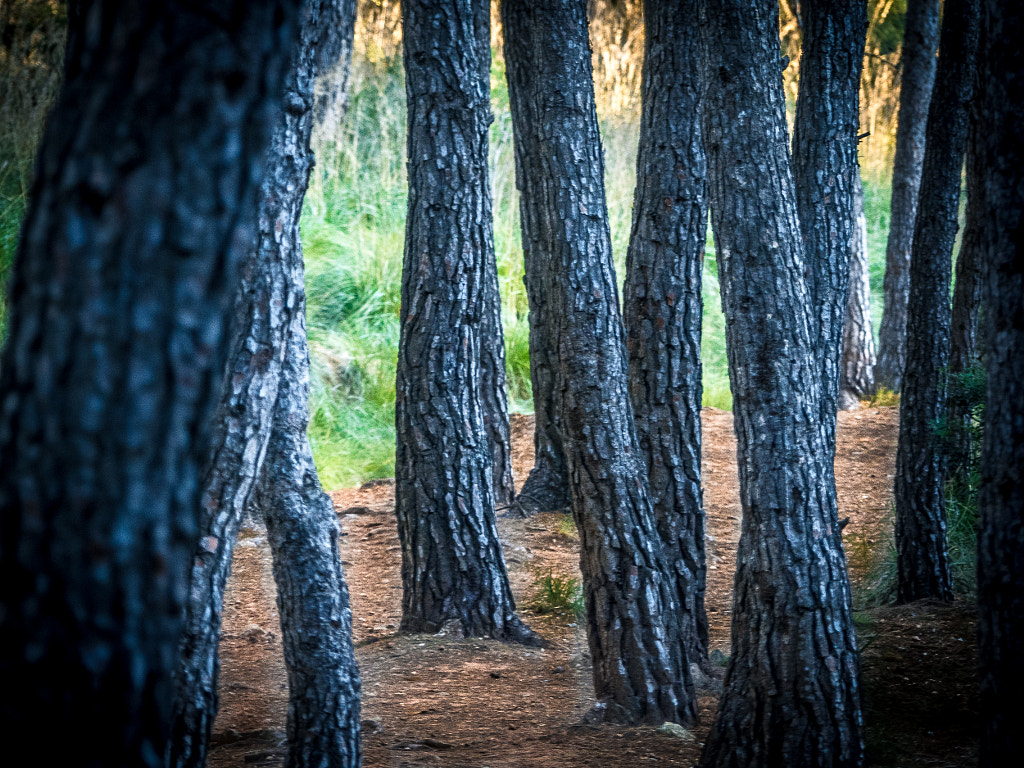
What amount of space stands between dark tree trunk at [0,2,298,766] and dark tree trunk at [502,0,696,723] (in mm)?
2237

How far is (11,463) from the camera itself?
44.7 inches

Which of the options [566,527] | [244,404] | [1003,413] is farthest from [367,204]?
[1003,413]

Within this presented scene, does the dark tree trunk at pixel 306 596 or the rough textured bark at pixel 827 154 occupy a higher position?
the rough textured bark at pixel 827 154

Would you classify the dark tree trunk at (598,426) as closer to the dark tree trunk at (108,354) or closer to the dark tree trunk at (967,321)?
the dark tree trunk at (967,321)

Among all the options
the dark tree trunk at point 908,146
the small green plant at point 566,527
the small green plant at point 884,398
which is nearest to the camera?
the small green plant at point 566,527

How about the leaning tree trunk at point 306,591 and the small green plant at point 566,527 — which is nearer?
the leaning tree trunk at point 306,591

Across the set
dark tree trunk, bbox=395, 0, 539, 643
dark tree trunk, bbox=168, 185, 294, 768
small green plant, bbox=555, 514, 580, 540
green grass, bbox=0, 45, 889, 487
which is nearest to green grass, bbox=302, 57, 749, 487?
green grass, bbox=0, 45, 889, 487

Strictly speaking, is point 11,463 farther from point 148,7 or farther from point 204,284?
point 148,7

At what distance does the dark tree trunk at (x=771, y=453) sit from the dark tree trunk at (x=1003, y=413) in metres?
0.72

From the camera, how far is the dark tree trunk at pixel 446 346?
399cm

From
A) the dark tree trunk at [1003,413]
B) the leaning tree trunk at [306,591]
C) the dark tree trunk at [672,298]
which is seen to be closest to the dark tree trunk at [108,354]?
the leaning tree trunk at [306,591]

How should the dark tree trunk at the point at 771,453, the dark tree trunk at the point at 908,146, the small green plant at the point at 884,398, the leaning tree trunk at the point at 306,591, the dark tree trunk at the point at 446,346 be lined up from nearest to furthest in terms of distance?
the leaning tree trunk at the point at 306,591 < the dark tree trunk at the point at 771,453 < the dark tree trunk at the point at 446,346 < the dark tree trunk at the point at 908,146 < the small green plant at the point at 884,398

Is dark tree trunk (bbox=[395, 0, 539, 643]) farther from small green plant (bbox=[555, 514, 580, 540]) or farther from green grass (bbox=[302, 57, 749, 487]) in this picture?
green grass (bbox=[302, 57, 749, 487])

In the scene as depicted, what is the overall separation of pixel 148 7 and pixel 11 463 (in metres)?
0.61
